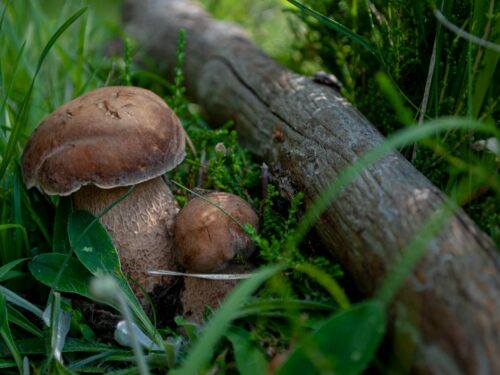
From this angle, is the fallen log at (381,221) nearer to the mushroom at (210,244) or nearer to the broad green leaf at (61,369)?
the mushroom at (210,244)

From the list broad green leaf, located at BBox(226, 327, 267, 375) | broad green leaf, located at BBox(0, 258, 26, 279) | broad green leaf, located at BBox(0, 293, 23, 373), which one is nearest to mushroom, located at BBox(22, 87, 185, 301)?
broad green leaf, located at BBox(0, 258, 26, 279)

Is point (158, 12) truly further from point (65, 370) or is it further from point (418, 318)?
point (418, 318)

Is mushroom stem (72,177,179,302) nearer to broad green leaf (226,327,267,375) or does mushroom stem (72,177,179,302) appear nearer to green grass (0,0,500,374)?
green grass (0,0,500,374)

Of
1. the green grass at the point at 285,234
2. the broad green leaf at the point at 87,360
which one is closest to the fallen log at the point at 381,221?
the green grass at the point at 285,234

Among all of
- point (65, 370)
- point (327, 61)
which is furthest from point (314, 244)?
point (327, 61)

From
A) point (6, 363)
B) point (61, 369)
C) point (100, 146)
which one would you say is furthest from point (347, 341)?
point (6, 363)

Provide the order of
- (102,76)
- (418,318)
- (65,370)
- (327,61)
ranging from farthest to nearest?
(102,76) → (327,61) → (65,370) → (418,318)
